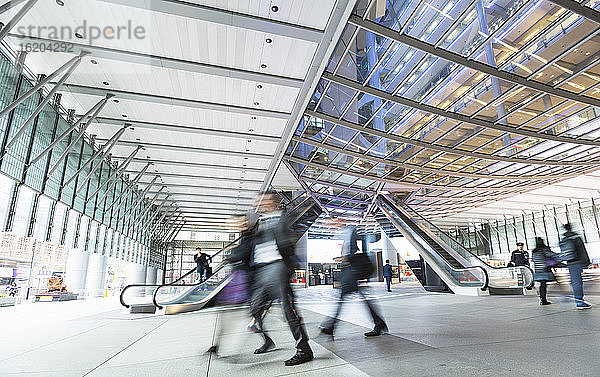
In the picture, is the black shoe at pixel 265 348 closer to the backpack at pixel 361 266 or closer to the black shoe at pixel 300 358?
the black shoe at pixel 300 358

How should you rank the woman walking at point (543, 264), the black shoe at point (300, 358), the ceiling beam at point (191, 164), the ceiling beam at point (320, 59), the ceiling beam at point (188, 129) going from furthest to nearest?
the ceiling beam at point (191, 164) < the ceiling beam at point (188, 129) < the ceiling beam at point (320, 59) < the woman walking at point (543, 264) < the black shoe at point (300, 358)

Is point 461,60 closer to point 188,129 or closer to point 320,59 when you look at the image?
point 320,59

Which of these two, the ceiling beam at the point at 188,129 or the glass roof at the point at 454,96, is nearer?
the glass roof at the point at 454,96

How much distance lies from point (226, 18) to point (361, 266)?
8.18m

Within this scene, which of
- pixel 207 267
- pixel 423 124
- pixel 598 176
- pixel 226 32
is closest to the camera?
pixel 226 32

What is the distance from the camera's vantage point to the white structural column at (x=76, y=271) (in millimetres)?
17413

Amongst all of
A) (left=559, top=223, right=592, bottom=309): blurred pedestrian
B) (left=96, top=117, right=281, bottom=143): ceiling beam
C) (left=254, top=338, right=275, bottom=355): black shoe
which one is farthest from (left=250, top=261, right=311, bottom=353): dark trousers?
(left=96, top=117, right=281, bottom=143): ceiling beam

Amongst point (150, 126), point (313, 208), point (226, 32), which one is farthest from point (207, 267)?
point (313, 208)

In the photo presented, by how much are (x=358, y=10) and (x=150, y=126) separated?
35.3 ft

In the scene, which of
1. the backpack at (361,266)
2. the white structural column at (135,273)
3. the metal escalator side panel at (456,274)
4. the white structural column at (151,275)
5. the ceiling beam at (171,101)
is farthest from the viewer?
the white structural column at (151,275)

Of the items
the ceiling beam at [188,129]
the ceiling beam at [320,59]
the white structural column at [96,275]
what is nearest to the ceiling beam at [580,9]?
the ceiling beam at [320,59]

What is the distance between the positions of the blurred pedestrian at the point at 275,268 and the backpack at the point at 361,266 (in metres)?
1.30

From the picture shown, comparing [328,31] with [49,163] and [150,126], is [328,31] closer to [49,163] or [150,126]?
[150,126]

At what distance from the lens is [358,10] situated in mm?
9242
